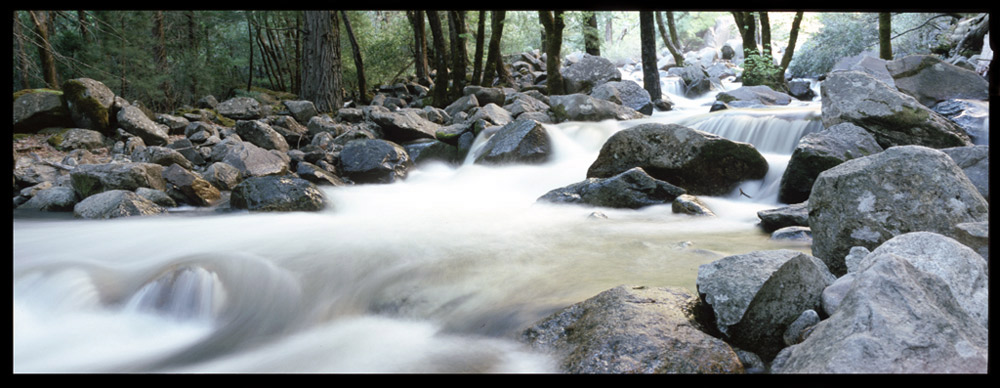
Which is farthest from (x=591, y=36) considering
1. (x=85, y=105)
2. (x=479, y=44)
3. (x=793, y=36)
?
(x=85, y=105)

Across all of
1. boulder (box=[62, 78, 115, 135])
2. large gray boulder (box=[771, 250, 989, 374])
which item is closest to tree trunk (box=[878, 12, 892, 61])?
large gray boulder (box=[771, 250, 989, 374])

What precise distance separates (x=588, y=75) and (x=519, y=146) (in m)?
7.79

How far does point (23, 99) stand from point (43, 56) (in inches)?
125

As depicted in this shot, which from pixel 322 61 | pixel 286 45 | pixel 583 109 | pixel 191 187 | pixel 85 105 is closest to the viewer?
pixel 191 187

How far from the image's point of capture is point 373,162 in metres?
8.06

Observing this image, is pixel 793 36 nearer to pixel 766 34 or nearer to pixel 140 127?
pixel 766 34

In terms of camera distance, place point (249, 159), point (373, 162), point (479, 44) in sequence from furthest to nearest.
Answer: point (479, 44) < point (373, 162) < point (249, 159)

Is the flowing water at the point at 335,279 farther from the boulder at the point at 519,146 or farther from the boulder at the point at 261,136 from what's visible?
the boulder at the point at 261,136

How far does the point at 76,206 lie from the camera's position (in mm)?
5574

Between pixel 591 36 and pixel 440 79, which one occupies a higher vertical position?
pixel 591 36

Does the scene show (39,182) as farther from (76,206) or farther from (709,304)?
(709,304)

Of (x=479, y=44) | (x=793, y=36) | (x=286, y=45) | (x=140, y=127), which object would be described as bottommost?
(x=140, y=127)

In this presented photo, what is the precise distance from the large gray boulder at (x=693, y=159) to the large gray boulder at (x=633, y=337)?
3.94 meters
